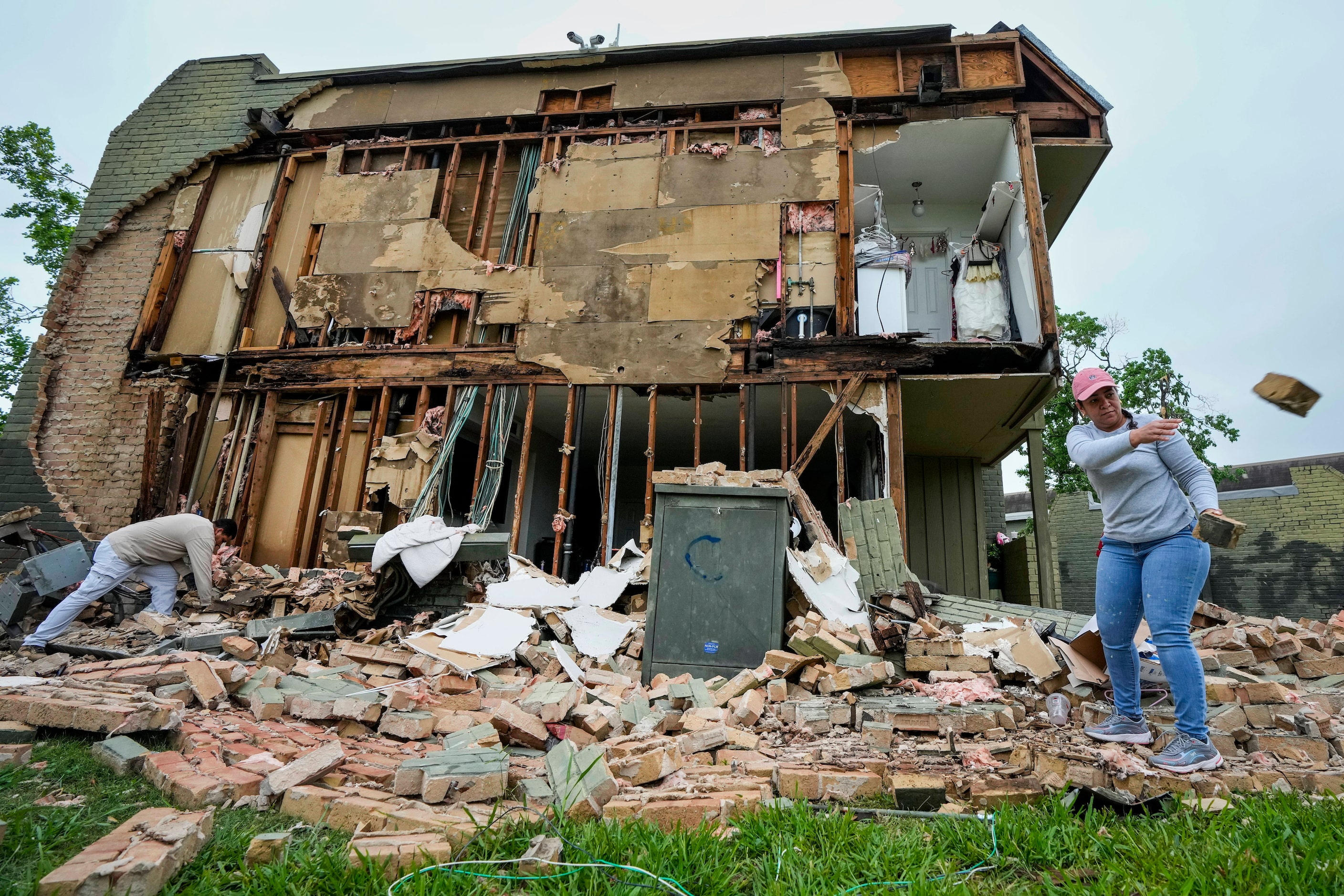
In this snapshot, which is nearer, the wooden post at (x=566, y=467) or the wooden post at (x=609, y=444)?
the wooden post at (x=566, y=467)

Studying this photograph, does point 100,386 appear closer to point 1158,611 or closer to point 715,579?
point 715,579

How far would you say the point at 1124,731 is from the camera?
3.23 metres

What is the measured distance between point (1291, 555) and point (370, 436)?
59.3 feet

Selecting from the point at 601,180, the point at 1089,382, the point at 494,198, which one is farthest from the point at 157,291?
the point at 1089,382

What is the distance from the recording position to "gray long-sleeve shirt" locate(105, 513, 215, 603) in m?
6.28

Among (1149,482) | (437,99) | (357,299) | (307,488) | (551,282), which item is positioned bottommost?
(1149,482)

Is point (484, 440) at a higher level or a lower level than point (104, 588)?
higher

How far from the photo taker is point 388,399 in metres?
9.02

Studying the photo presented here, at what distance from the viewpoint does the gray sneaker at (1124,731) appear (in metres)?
3.20

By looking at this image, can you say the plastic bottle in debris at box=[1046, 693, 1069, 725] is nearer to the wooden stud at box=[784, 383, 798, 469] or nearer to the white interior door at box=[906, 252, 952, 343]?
the wooden stud at box=[784, 383, 798, 469]

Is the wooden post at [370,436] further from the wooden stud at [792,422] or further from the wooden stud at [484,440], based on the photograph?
the wooden stud at [792,422]

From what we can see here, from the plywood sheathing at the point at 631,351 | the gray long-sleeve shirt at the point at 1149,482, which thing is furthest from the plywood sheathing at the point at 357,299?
the gray long-sleeve shirt at the point at 1149,482

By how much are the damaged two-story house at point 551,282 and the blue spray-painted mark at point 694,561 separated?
9.71 feet

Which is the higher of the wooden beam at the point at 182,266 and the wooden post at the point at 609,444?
the wooden beam at the point at 182,266
